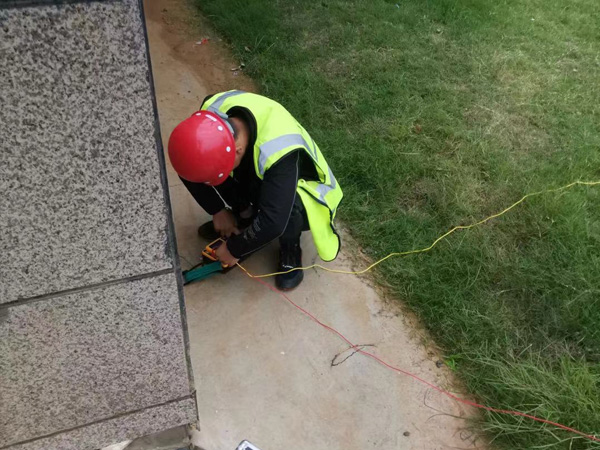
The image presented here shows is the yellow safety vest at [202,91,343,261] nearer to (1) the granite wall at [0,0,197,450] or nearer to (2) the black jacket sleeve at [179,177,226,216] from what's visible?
(2) the black jacket sleeve at [179,177,226,216]

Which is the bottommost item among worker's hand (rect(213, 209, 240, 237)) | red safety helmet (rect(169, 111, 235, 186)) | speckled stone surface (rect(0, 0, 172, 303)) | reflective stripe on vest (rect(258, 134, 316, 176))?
worker's hand (rect(213, 209, 240, 237))

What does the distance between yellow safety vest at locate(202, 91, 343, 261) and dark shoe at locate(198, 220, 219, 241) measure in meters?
0.65

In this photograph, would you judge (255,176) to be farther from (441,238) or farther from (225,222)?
(441,238)

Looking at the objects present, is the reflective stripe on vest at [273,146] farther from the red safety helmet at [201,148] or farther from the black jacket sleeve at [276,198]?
the red safety helmet at [201,148]

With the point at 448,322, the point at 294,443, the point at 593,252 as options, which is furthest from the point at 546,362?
the point at 294,443

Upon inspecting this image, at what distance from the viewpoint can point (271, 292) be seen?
2666 mm

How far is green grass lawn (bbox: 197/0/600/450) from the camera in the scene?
7.97ft

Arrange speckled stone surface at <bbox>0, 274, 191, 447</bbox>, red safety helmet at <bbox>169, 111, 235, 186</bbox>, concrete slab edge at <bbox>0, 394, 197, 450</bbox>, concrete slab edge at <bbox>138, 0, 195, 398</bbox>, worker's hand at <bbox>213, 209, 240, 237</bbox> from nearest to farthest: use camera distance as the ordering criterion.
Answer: concrete slab edge at <bbox>138, 0, 195, 398</bbox> → speckled stone surface at <bbox>0, 274, 191, 447</bbox> → concrete slab edge at <bbox>0, 394, 197, 450</bbox> → red safety helmet at <bbox>169, 111, 235, 186</bbox> → worker's hand at <bbox>213, 209, 240, 237</bbox>

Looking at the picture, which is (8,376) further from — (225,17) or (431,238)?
(225,17)

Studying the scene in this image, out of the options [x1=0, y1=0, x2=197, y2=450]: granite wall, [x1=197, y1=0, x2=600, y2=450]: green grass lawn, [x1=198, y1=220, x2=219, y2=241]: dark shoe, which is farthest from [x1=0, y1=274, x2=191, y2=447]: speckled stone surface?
[x1=197, y1=0, x2=600, y2=450]: green grass lawn

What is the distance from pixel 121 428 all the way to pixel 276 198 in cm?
109

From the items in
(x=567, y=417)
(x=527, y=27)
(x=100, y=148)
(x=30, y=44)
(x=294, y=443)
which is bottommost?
(x=294, y=443)

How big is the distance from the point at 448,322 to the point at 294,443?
0.99 meters

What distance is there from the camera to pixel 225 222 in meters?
2.62
